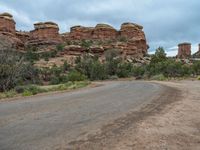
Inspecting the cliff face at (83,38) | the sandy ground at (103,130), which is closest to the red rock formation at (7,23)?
the cliff face at (83,38)

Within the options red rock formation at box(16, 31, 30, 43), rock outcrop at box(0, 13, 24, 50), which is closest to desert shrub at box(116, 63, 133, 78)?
rock outcrop at box(0, 13, 24, 50)

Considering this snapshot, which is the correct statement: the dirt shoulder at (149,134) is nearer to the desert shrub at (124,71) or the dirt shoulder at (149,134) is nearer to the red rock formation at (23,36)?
the desert shrub at (124,71)

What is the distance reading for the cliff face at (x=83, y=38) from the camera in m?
95.3

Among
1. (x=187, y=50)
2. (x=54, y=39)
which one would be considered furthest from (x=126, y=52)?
(x=187, y=50)

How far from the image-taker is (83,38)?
114625mm

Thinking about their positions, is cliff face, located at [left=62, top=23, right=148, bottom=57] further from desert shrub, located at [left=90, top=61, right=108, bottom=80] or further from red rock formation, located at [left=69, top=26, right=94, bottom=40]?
desert shrub, located at [left=90, top=61, right=108, bottom=80]

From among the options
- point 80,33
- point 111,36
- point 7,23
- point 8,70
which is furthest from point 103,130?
point 111,36

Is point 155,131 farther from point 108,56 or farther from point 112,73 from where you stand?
point 108,56

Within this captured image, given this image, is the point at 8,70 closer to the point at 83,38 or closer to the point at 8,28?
the point at 8,28

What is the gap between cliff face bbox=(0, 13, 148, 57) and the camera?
3752 inches

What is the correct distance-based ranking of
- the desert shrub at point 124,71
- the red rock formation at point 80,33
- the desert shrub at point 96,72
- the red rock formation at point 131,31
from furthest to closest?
the red rock formation at point 80,33, the red rock formation at point 131,31, the desert shrub at point 124,71, the desert shrub at point 96,72

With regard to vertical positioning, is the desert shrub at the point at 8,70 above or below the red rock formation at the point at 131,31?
below

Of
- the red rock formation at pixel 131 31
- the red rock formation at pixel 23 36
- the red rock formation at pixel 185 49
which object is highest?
the red rock formation at pixel 131 31

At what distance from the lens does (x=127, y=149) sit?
584 cm
